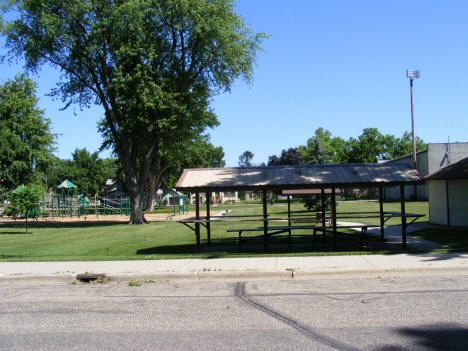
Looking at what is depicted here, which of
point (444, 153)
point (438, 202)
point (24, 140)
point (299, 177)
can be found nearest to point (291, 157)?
point (444, 153)

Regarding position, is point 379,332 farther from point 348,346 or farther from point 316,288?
point 316,288

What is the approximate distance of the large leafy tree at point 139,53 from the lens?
85.0 feet

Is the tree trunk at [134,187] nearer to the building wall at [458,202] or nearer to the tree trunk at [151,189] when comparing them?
the building wall at [458,202]

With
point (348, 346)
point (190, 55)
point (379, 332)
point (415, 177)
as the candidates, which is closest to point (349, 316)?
point (379, 332)

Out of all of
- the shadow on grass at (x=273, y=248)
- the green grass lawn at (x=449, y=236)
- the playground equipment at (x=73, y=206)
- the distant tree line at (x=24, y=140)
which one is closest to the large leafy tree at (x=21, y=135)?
the distant tree line at (x=24, y=140)

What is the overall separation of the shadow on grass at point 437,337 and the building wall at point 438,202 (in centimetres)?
1589

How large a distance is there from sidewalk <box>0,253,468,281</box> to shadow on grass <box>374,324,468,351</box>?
405cm

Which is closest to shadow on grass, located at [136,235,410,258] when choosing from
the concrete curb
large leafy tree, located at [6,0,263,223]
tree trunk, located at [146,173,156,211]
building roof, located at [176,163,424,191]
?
building roof, located at [176,163,424,191]

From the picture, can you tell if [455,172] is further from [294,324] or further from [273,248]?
[294,324]

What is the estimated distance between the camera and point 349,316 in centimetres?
603

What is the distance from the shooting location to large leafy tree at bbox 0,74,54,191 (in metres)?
46.5

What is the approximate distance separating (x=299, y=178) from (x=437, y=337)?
7.71m

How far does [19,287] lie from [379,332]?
25.7ft

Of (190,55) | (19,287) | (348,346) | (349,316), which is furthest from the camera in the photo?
(190,55)
